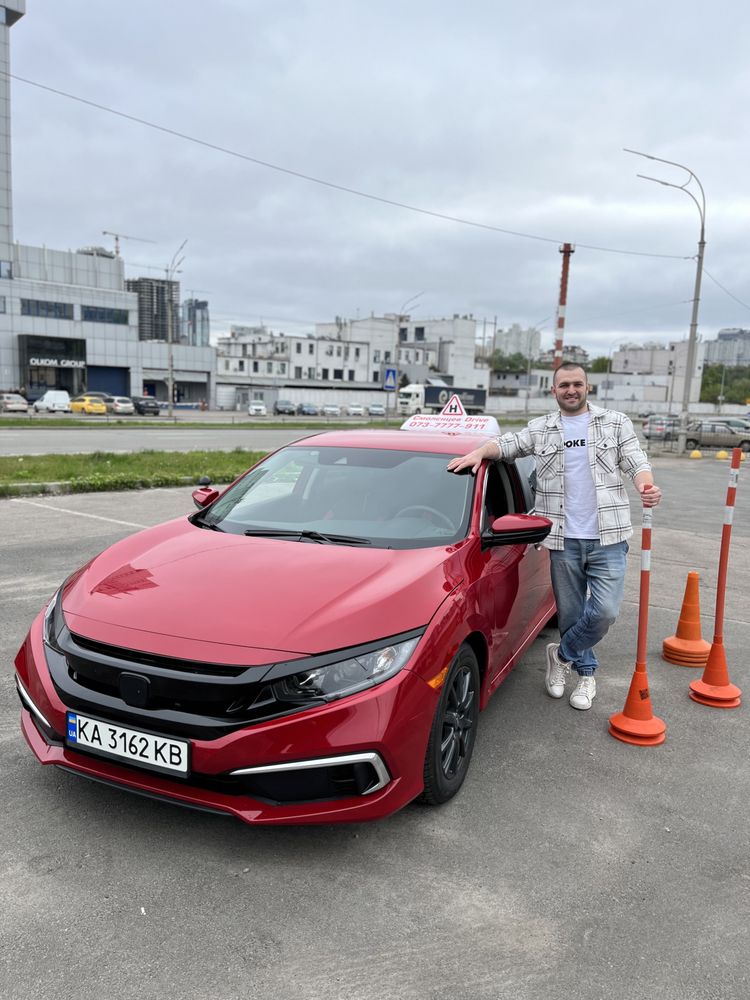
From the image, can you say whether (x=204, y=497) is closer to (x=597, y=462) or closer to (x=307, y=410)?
(x=597, y=462)

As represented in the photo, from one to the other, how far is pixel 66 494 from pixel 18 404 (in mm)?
39484

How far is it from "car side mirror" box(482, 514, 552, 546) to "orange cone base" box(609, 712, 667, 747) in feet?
3.84

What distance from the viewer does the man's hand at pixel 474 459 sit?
3.99m

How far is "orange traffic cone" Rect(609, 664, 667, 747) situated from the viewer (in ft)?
13.0

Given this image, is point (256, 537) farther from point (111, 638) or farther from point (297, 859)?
point (297, 859)

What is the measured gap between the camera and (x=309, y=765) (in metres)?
2.53

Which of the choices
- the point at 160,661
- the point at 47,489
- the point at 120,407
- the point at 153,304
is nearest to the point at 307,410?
the point at 120,407

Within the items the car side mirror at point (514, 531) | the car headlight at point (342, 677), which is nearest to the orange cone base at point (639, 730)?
A: the car side mirror at point (514, 531)

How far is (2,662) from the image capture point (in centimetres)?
455

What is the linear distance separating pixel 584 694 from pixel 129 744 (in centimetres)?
275

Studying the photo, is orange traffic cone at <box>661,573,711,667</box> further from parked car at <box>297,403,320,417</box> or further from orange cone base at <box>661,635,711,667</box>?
parked car at <box>297,403,320,417</box>

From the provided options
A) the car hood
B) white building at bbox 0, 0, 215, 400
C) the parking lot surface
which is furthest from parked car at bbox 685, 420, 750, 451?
white building at bbox 0, 0, 215, 400

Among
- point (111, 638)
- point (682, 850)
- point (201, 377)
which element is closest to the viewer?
point (111, 638)

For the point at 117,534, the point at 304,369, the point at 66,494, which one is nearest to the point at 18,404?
the point at 66,494
